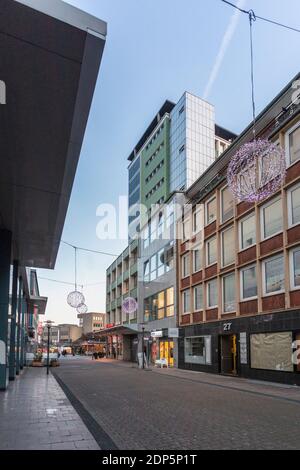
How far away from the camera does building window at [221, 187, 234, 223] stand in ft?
92.2

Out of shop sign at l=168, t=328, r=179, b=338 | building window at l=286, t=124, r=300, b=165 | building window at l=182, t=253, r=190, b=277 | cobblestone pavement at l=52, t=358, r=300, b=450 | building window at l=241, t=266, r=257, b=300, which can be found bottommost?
cobblestone pavement at l=52, t=358, r=300, b=450

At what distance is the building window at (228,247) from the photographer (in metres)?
27.6

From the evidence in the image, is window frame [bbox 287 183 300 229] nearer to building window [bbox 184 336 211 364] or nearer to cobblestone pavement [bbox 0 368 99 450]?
building window [bbox 184 336 211 364]

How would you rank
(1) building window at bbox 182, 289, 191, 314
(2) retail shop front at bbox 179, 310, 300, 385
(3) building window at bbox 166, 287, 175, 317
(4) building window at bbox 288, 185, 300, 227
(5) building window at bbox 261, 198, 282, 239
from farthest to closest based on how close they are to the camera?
(3) building window at bbox 166, 287, 175, 317, (1) building window at bbox 182, 289, 191, 314, (5) building window at bbox 261, 198, 282, 239, (4) building window at bbox 288, 185, 300, 227, (2) retail shop front at bbox 179, 310, 300, 385

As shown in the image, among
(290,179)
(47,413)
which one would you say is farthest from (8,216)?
(290,179)

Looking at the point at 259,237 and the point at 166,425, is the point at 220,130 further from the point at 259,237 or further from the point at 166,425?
the point at 166,425

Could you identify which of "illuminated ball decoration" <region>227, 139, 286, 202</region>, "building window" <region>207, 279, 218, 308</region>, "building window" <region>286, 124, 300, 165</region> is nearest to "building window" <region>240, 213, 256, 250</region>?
"building window" <region>286, 124, 300, 165</region>

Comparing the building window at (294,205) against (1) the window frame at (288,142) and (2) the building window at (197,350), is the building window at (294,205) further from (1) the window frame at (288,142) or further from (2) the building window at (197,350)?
(2) the building window at (197,350)

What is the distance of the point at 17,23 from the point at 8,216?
9.48 meters

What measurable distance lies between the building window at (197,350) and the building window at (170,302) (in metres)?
4.33

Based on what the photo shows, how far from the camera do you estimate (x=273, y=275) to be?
22.9 meters

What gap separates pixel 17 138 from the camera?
8922 millimetres

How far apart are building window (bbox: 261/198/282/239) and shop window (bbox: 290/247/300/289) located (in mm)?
1584

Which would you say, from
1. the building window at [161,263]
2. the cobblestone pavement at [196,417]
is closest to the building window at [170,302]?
the building window at [161,263]
